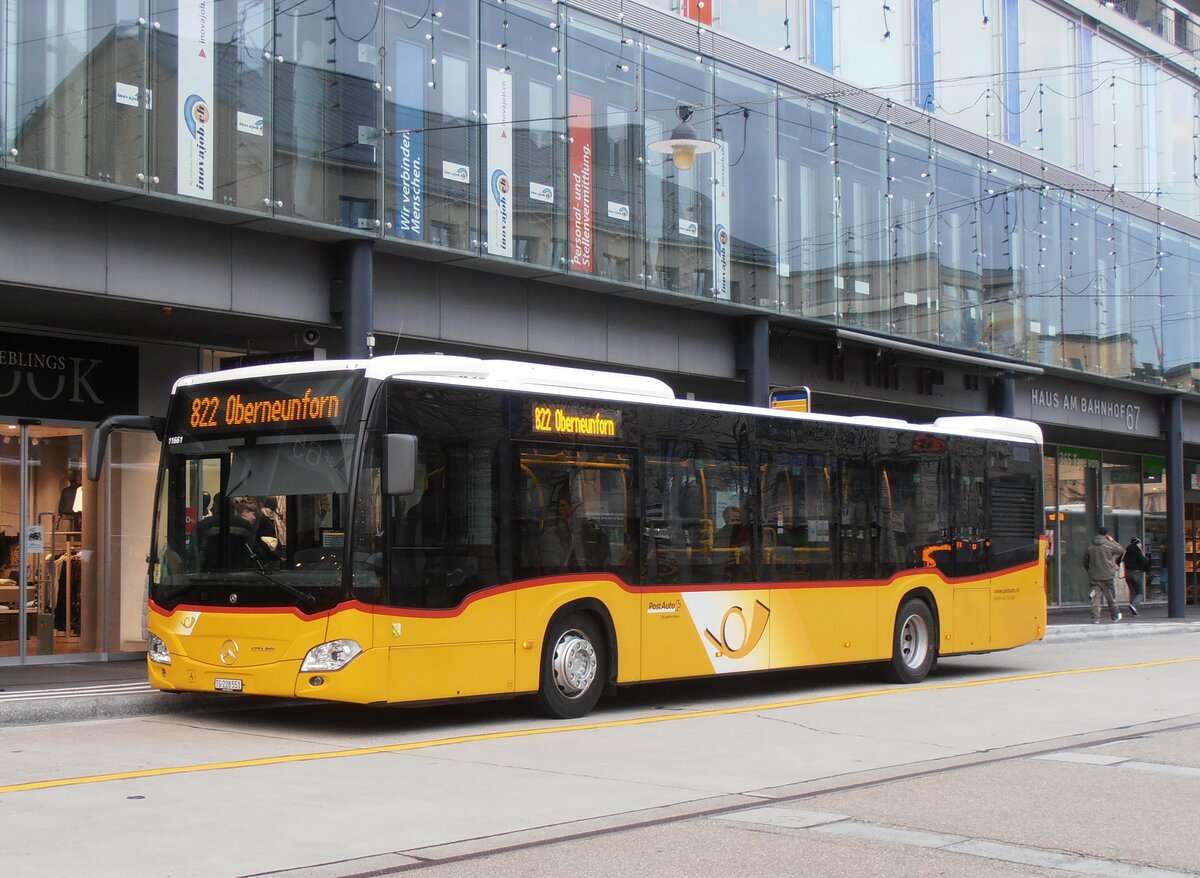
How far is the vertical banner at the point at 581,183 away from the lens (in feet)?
62.3

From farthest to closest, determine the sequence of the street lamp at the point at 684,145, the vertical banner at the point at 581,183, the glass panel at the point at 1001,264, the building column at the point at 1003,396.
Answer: the building column at the point at 1003,396, the glass panel at the point at 1001,264, the vertical banner at the point at 581,183, the street lamp at the point at 684,145

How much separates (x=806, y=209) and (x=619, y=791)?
15.4m

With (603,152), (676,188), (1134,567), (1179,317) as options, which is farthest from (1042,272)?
(603,152)

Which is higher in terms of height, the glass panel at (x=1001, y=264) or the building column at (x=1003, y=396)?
the glass panel at (x=1001, y=264)

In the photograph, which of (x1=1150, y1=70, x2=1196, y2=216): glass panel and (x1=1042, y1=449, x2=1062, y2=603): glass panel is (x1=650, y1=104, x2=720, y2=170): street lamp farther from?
(x1=1042, y1=449, x2=1062, y2=603): glass panel

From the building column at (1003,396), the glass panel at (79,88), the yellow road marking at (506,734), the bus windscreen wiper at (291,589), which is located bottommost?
the yellow road marking at (506,734)

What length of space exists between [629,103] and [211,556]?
33.8 feet

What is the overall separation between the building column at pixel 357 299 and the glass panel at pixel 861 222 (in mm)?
9659

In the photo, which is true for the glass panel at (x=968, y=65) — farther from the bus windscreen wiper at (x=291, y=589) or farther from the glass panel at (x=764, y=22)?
the bus windscreen wiper at (x=291, y=589)

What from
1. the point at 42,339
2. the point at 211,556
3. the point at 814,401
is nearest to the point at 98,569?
the point at 42,339

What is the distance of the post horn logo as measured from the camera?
14.6 meters

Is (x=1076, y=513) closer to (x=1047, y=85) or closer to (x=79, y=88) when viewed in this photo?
(x=1047, y=85)

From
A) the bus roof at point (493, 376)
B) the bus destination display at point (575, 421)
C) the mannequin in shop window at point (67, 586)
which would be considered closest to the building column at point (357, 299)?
the bus roof at point (493, 376)

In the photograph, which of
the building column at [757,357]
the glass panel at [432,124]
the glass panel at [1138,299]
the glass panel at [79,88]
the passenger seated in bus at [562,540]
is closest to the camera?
the passenger seated in bus at [562,540]
